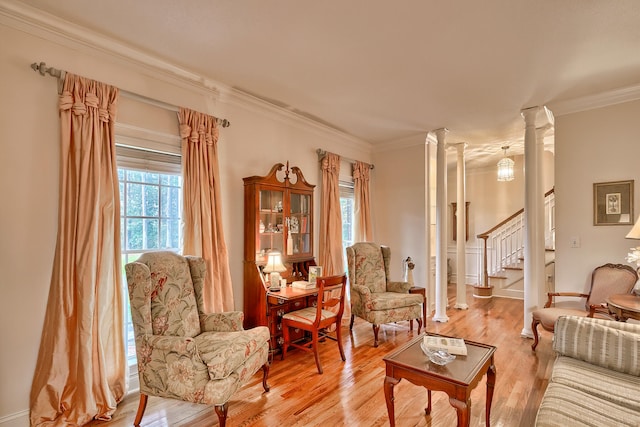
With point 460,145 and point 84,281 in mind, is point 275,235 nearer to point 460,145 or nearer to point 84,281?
point 84,281

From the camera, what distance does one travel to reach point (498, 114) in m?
3.97

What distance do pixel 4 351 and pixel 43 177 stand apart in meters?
1.15

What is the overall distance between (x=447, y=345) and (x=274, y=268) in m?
1.76

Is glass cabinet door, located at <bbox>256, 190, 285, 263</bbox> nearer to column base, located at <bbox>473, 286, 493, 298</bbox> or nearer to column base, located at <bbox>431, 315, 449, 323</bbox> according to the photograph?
column base, located at <bbox>431, 315, 449, 323</bbox>

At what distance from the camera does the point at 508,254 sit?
6.23 meters

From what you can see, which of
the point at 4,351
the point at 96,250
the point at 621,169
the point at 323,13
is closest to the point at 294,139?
the point at 323,13

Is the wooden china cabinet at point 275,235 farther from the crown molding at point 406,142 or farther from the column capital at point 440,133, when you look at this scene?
the column capital at point 440,133

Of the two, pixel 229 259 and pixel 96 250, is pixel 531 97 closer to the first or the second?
pixel 229 259

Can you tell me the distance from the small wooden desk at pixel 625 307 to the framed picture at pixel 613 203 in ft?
3.33

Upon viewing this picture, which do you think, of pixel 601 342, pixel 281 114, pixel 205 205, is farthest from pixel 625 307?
pixel 281 114

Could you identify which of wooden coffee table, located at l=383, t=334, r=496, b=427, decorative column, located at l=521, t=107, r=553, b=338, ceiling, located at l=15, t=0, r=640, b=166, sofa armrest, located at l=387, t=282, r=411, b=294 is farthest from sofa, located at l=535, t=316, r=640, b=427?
ceiling, located at l=15, t=0, r=640, b=166

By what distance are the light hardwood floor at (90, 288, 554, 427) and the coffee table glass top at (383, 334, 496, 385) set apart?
0.53 m

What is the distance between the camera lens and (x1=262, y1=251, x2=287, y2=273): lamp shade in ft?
10.6

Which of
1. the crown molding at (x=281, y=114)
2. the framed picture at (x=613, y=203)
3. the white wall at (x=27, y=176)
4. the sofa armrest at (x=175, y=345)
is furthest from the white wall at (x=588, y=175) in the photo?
the white wall at (x=27, y=176)
